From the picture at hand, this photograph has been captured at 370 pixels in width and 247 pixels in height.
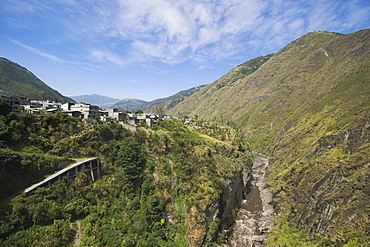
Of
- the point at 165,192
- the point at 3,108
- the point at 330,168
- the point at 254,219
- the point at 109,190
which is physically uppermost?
the point at 3,108

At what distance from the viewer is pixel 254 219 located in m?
56.2

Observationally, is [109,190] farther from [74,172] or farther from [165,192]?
[165,192]

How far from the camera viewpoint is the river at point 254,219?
46.1 meters

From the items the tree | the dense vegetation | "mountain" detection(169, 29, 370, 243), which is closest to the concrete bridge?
the dense vegetation

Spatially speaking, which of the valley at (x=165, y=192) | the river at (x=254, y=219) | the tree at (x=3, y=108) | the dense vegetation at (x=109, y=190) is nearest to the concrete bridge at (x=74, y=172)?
the valley at (x=165, y=192)

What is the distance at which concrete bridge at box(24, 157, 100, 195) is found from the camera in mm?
28531

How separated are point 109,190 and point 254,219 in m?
43.2

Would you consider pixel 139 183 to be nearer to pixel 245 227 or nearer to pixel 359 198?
pixel 245 227

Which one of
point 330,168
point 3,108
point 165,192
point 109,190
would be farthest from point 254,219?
point 3,108

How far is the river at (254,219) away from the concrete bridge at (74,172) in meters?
33.3

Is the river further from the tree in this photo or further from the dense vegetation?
the tree

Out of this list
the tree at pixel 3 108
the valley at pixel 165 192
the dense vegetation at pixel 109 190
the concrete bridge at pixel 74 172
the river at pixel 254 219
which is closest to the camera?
the dense vegetation at pixel 109 190

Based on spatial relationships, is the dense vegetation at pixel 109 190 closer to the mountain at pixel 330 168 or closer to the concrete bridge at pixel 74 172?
the concrete bridge at pixel 74 172

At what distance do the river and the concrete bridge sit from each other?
33333 mm
